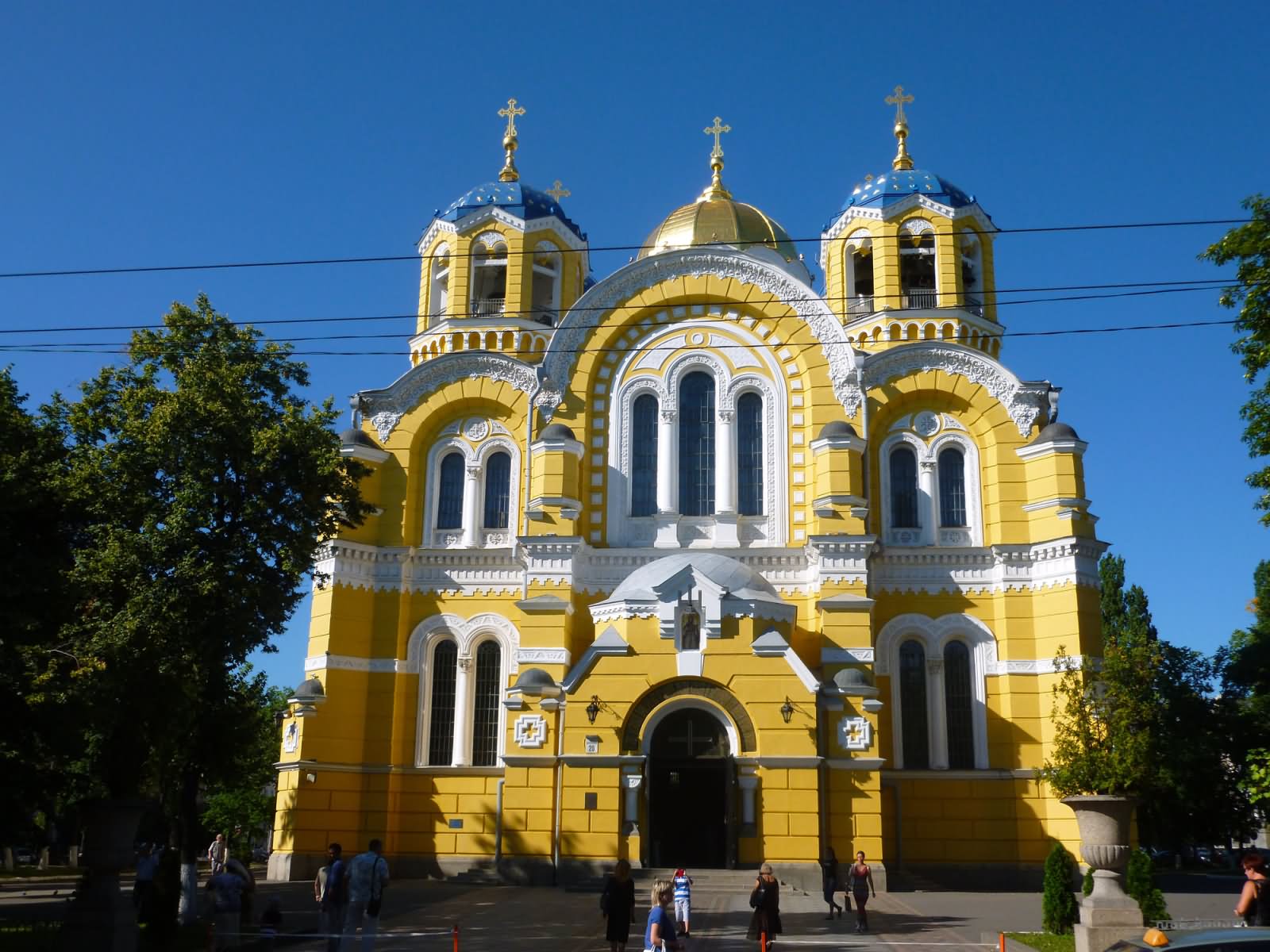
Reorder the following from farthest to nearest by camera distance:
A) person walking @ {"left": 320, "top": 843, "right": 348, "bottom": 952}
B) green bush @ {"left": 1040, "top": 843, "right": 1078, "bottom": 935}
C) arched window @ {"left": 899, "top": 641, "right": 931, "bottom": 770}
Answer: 1. arched window @ {"left": 899, "top": 641, "right": 931, "bottom": 770}
2. green bush @ {"left": 1040, "top": 843, "right": 1078, "bottom": 935}
3. person walking @ {"left": 320, "top": 843, "right": 348, "bottom": 952}

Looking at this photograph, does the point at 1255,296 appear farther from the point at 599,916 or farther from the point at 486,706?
the point at 486,706

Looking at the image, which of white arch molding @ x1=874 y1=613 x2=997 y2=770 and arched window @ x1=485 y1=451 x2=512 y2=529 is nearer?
white arch molding @ x1=874 y1=613 x2=997 y2=770

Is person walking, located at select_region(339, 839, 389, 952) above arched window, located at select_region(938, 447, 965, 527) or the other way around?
→ the other way around

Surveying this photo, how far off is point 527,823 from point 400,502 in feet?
31.8

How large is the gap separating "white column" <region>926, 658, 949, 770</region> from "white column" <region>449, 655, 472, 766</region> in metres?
11.7

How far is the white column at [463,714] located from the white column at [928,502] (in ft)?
40.7

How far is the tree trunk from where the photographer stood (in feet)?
73.9

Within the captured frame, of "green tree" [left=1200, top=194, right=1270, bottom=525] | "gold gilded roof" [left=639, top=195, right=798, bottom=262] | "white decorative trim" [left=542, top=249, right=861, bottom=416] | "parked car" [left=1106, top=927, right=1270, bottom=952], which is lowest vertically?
"parked car" [left=1106, top=927, right=1270, bottom=952]

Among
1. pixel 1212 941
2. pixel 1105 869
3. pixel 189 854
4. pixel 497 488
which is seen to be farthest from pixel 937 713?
pixel 1212 941

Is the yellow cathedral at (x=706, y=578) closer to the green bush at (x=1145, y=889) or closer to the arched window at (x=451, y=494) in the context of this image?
the arched window at (x=451, y=494)

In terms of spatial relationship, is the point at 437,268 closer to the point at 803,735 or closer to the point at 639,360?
the point at 639,360

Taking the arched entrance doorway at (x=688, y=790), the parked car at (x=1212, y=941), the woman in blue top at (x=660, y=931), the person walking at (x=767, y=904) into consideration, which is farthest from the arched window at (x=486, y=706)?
the parked car at (x=1212, y=941)

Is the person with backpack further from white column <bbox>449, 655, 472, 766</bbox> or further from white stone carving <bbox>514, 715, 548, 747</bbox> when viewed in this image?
white column <bbox>449, 655, 472, 766</bbox>

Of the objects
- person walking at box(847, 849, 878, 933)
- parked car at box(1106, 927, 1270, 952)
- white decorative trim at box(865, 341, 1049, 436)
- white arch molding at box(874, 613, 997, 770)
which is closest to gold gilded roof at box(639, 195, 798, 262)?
white decorative trim at box(865, 341, 1049, 436)
